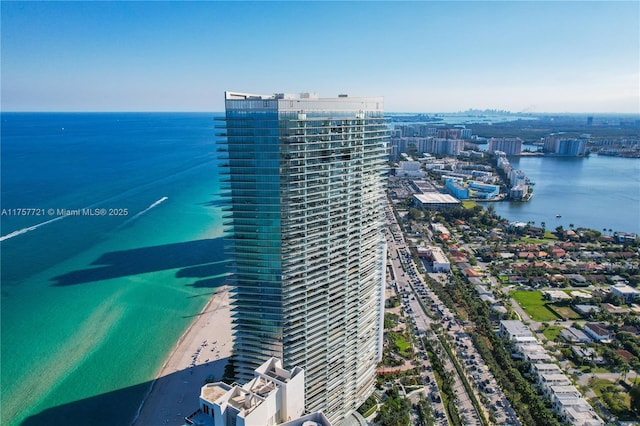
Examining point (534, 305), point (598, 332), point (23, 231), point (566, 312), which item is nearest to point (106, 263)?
point (23, 231)

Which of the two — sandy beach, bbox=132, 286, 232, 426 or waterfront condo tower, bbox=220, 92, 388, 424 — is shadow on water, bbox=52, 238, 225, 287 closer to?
sandy beach, bbox=132, 286, 232, 426

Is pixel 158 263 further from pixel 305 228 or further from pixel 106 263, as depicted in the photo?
pixel 305 228

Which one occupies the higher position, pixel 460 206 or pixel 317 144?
pixel 317 144

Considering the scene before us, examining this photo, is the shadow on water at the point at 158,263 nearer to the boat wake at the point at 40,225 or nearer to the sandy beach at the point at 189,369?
the sandy beach at the point at 189,369

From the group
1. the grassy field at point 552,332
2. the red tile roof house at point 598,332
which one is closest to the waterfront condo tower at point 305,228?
the grassy field at point 552,332

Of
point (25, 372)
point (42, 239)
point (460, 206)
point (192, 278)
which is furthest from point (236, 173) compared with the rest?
point (460, 206)

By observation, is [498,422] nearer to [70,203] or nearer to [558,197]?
[70,203]
